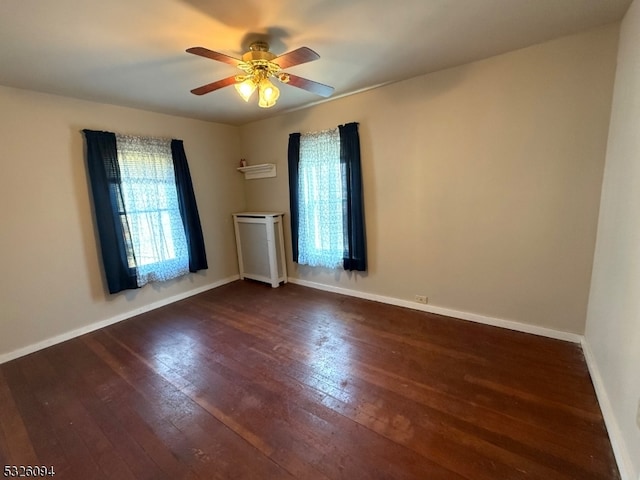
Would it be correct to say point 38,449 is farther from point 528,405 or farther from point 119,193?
point 528,405

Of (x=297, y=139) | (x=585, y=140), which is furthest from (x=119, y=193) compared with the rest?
(x=585, y=140)

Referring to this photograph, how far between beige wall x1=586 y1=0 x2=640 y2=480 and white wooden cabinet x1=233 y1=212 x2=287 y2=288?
3.25m

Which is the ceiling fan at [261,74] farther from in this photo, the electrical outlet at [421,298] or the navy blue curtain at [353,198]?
the electrical outlet at [421,298]

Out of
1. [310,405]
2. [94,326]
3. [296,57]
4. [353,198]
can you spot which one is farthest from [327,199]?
[94,326]

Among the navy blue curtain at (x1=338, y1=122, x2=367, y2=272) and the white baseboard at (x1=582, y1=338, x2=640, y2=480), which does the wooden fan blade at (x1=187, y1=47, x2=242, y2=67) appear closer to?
the navy blue curtain at (x1=338, y1=122, x2=367, y2=272)

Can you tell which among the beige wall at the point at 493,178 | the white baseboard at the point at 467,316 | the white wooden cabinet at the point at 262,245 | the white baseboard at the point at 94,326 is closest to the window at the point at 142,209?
the white baseboard at the point at 94,326

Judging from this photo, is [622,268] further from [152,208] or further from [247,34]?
[152,208]

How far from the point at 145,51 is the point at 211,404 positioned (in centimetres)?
240

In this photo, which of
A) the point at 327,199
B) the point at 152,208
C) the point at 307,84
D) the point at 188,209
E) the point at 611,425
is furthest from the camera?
the point at 188,209

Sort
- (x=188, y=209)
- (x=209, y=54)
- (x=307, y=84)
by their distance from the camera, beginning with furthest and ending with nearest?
(x=188, y=209), (x=307, y=84), (x=209, y=54)

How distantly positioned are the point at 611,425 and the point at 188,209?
160 inches

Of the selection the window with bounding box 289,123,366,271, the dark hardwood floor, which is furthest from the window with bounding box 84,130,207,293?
the window with bounding box 289,123,366,271

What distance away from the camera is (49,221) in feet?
8.84

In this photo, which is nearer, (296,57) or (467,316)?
(296,57)
